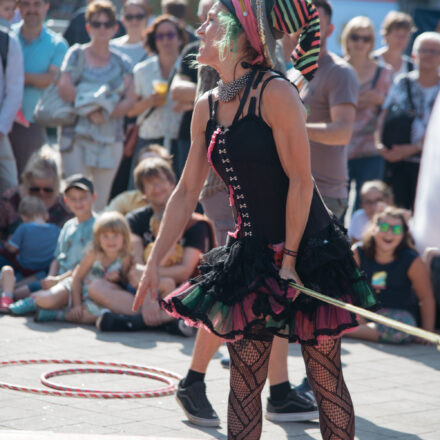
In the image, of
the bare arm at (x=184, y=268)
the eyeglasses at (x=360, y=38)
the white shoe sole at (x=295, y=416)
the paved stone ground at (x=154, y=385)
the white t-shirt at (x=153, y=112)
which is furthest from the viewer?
the eyeglasses at (x=360, y=38)

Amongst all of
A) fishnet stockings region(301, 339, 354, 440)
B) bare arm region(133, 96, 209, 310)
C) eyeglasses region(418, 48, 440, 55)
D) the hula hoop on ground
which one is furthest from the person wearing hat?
fishnet stockings region(301, 339, 354, 440)

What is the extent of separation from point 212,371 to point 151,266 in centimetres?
214

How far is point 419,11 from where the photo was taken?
14047mm

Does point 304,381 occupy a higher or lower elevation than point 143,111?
lower

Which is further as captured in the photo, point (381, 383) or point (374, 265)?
point (374, 265)

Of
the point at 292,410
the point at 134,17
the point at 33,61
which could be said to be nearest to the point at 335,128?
the point at 292,410

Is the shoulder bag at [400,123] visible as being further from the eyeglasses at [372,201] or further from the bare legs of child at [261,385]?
the bare legs of child at [261,385]

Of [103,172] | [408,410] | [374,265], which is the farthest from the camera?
[103,172]

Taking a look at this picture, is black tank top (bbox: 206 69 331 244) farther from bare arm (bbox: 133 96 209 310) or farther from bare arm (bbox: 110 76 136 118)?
bare arm (bbox: 110 76 136 118)

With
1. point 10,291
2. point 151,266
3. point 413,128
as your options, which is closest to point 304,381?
point 151,266

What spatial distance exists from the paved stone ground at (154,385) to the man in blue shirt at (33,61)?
8.70ft

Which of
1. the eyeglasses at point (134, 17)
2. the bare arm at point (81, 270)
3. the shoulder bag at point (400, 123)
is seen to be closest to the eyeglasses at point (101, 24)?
the eyeglasses at point (134, 17)

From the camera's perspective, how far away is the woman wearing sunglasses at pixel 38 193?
26.9 ft

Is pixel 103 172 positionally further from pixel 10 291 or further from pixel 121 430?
pixel 121 430
